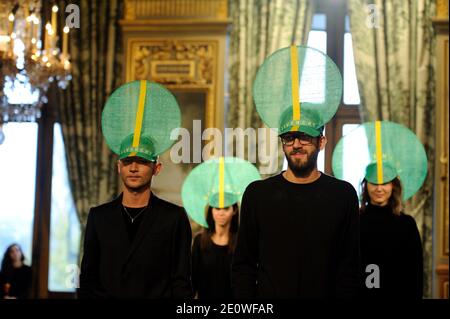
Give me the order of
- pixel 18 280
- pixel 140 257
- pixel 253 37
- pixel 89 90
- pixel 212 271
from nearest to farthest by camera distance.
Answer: pixel 140 257 < pixel 212 271 < pixel 18 280 < pixel 253 37 < pixel 89 90

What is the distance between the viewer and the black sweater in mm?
3861

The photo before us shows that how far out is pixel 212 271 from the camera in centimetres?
557

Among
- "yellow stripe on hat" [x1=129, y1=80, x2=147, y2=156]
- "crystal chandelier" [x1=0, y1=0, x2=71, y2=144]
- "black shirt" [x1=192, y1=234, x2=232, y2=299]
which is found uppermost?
"crystal chandelier" [x1=0, y1=0, x2=71, y2=144]

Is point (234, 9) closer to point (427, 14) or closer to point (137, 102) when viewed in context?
point (427, 14)

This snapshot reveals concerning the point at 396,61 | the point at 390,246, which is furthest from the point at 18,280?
the point at 390,246

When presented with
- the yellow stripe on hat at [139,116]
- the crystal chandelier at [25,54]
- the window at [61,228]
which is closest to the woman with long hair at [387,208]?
the yellow stripe on hat at [139,116]

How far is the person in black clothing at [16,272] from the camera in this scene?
812 centimetres

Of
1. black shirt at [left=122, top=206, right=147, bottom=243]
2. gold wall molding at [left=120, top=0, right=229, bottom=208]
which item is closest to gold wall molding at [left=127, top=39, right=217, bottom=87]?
gold wall molding at [left=120, top=0, right=229, bottom=208]

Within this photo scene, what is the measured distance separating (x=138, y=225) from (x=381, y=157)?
59.6 inches

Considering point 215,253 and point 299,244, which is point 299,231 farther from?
point 215,253

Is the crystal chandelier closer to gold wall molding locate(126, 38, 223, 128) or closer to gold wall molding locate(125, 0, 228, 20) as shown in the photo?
gold wall molding locate(126, 38, 223, 128)

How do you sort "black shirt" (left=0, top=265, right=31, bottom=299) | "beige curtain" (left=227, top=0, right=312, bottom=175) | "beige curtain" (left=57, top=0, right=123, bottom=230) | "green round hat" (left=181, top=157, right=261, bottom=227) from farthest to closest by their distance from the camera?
"beige curtain" (left=57, top=0, right=123, bottom=230) < "beige curtain" (left=227, top=0, right=312, bottom=175) < "black shirt" (left=0, top=265, right=31, bottom=299) < "green round hat" (left=181, top=157, right=261, bottom=227)

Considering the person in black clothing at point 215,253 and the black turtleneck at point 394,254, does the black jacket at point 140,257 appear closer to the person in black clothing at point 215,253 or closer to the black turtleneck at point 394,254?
the black turtleneck at point 394,254

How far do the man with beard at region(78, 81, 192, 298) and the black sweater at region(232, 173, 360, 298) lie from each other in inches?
11.5
